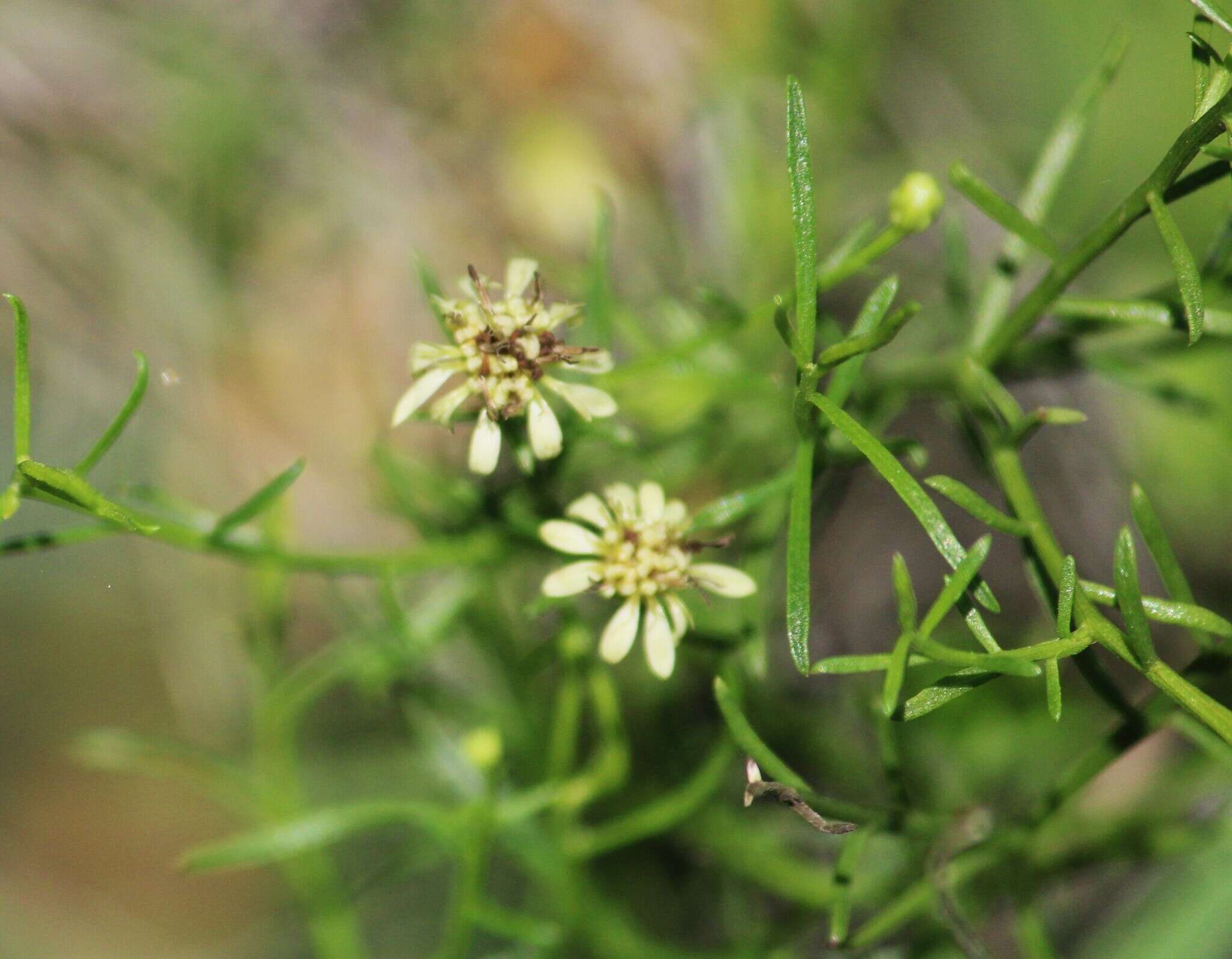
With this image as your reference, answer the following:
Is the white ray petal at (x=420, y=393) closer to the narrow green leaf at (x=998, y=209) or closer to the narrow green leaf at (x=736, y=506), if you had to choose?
the narrow green leaf at (x=736, y=506)

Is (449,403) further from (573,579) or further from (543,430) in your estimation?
(573,579)

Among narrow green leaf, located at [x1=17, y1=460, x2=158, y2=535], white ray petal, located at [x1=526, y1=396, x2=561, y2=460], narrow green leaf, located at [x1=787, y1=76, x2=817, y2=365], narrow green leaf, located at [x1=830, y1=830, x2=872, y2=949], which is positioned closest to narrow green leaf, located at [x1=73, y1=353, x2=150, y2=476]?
narrow green leaf, located at [x1=17, y1=460, x2=158, y2=535]

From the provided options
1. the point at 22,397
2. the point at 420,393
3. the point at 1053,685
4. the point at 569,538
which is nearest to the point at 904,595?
the point at 1053,685

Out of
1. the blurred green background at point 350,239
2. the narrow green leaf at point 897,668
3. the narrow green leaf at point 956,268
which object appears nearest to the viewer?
the narrow green leaf at point 897,668

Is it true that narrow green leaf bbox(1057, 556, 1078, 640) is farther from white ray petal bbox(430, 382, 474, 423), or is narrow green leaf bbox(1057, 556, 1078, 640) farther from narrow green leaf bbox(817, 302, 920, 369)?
white ray petal bbox(430, 382, 474, 423)

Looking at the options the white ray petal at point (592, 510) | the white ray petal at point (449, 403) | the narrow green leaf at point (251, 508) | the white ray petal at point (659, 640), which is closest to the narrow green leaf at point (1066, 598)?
the white ray petal at point (659, 640)

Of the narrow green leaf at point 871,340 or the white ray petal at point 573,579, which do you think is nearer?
the narrow green leaf at point 871,340

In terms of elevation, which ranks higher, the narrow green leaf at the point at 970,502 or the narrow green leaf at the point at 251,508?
the narrow green leaf at the point at 251,508

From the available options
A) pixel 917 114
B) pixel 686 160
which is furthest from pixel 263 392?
pixel 917 114
